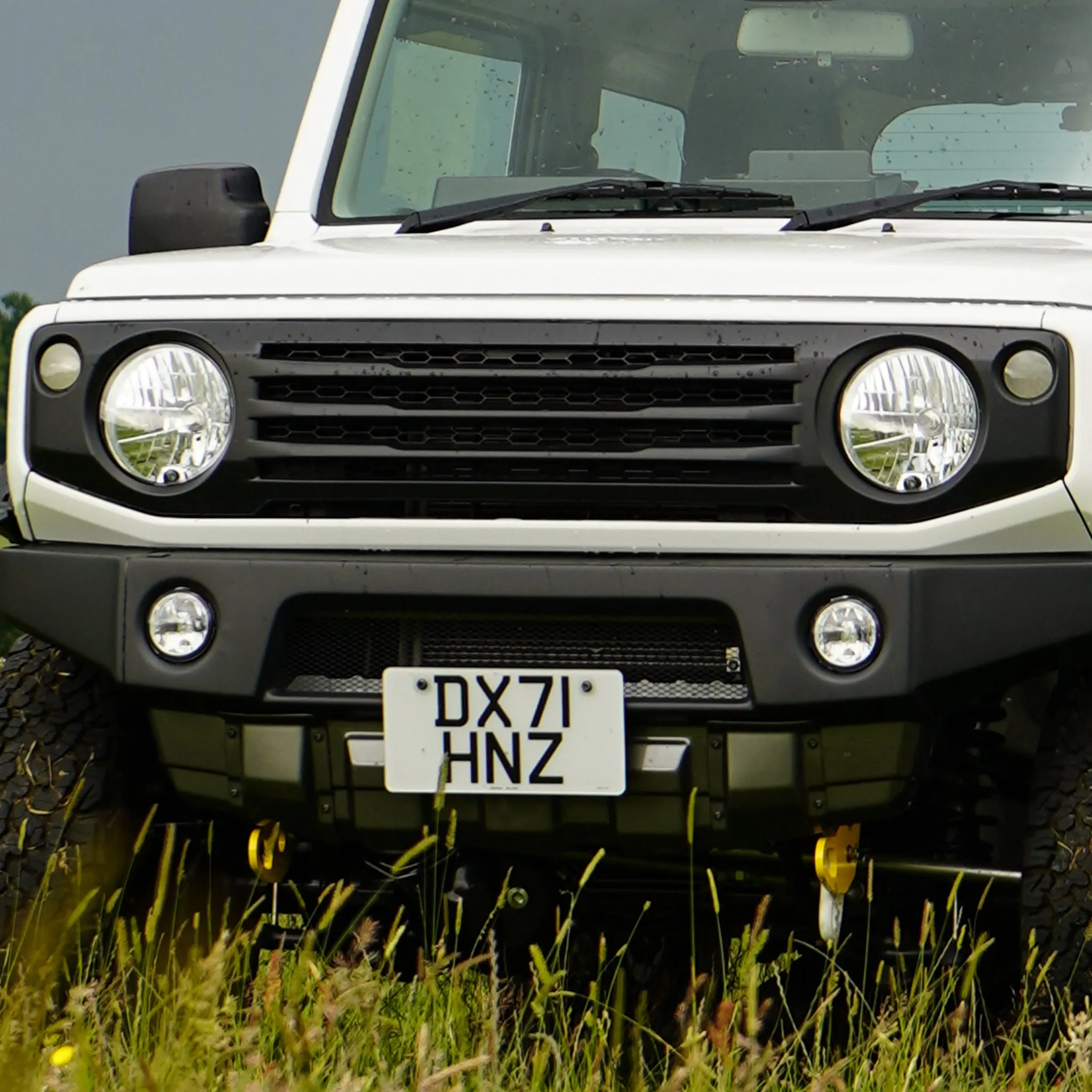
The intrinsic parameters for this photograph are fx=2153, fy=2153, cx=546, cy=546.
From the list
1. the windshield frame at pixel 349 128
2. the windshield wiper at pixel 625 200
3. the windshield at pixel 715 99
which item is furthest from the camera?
the windshield frame at pixel 349 128

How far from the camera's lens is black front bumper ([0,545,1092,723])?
2992mm

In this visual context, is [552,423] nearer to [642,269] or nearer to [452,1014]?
[642,269]

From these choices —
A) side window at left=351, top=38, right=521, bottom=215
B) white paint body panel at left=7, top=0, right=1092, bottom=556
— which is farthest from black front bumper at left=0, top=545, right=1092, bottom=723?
side window at left=351, top=38, right=521, bottom=215

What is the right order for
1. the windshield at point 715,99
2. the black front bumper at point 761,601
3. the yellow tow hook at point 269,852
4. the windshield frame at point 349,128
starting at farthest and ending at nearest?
the windshield frame at point 349,128 < the windshield at point 715,99 < the yellow tow hook at point 269,852 < the black front bumper at point 761,601

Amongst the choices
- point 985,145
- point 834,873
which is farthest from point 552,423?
point 985,145

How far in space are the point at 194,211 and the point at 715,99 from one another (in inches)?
43.1

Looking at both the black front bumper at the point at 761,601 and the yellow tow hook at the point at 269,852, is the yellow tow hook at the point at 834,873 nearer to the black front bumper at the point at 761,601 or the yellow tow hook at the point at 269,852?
the black front bumper at the point at 761,601

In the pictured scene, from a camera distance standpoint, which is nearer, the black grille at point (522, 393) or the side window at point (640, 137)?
the black grille at point (522, 393)

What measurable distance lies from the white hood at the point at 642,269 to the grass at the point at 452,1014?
0.84 meters

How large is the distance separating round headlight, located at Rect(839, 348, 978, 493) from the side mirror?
1.45 metres

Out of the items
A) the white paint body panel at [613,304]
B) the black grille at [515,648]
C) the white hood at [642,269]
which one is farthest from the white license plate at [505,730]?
the white hood at [642,269]

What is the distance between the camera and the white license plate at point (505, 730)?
10.1ft

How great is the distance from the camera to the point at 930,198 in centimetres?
390

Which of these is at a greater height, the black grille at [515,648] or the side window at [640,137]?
the side window at [640,137]
